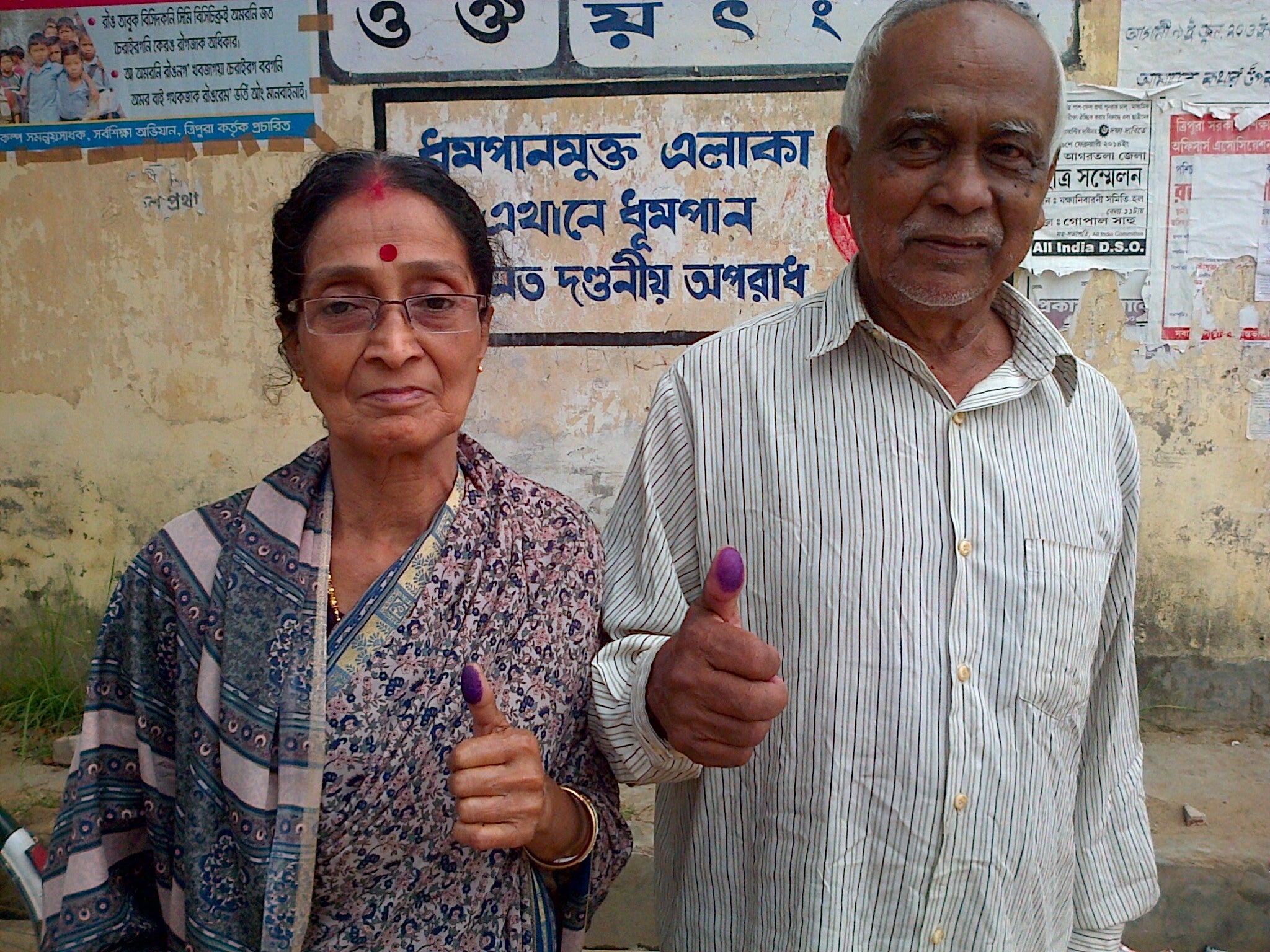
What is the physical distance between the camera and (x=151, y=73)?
412 cm

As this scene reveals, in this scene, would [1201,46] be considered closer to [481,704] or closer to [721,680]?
[721,680]

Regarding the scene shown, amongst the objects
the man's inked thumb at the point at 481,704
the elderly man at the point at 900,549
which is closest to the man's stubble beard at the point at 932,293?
the elderly man at the point at 900,549

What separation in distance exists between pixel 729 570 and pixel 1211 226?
141 inches

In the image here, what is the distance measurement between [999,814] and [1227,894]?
7.83 ft

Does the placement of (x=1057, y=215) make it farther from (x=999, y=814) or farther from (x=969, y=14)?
(x=999, y=814)

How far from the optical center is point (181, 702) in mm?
1371

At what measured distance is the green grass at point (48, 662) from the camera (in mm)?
4254

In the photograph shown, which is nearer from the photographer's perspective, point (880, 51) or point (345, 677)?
point (345, 677)

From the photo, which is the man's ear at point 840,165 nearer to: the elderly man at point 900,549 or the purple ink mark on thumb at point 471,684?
the elderly man at point 900,549

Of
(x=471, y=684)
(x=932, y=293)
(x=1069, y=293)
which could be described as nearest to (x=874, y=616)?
(x=932, y=293)

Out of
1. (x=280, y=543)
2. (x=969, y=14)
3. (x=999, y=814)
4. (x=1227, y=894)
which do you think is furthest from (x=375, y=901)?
(x=1227, y=894)

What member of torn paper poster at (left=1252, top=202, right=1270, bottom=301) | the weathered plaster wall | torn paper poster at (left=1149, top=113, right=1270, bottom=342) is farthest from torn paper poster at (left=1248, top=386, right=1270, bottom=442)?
torn paper poster at (left=1252, top=202, right=1270, bottom=301)

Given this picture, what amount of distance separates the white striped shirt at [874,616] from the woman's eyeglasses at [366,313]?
0.34 m

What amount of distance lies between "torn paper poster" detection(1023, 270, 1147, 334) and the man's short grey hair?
2627 mm
